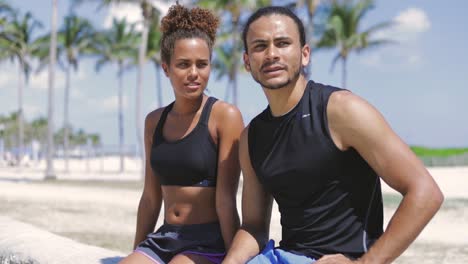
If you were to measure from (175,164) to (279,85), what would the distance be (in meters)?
0.82

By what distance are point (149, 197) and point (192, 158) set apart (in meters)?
0.56

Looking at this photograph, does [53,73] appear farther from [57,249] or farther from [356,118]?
[356,118]

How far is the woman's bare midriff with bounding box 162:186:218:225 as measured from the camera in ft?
10.0

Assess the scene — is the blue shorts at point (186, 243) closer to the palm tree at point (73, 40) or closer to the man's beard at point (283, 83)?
the man's beard at point (283, 83)

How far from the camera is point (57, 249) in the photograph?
3883 millimetres

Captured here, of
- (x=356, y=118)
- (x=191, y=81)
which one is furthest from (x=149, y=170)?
(x=356, y=118)

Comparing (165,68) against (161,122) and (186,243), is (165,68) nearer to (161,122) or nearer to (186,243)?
(161,122)

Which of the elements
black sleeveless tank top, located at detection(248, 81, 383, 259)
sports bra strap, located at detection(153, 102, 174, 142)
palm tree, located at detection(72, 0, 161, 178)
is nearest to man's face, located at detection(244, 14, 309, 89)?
black sleeveless tank top, located at detection(248, 81, 383, 259)

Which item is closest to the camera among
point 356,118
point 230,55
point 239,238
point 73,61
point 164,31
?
point 356,118

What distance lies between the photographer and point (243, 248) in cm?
267

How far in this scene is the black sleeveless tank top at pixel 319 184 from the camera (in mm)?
2369

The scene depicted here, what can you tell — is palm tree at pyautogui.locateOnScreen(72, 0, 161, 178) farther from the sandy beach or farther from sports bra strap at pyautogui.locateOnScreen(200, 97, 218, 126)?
sports bra strap at pyautogui.locateOnScreen(200, 97, 218, 126)

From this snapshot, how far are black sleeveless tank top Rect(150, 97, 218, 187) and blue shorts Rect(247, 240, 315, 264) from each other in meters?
0.56

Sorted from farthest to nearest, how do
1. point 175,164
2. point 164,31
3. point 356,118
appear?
point 164,31
point 175,164
point 356,118
